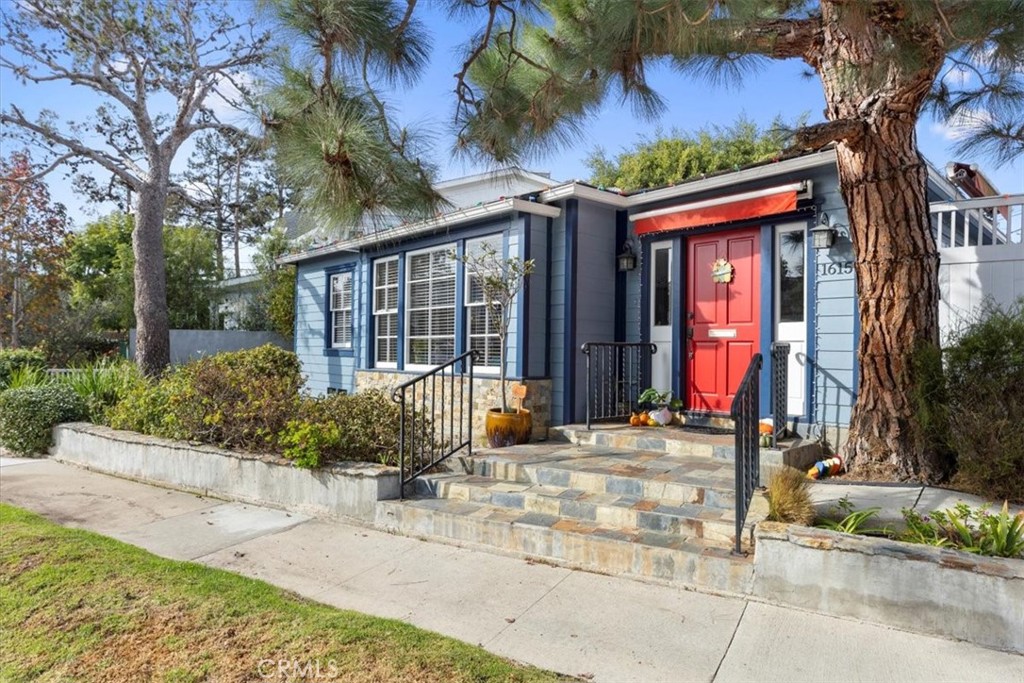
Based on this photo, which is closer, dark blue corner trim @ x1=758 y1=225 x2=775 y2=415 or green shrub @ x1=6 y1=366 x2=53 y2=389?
dark blue corner trim @ x1=758 y1=225 x2=775 y2=415

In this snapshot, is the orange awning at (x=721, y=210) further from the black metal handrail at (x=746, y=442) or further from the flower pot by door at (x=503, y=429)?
the flower pot by door at (x=503, y=429)

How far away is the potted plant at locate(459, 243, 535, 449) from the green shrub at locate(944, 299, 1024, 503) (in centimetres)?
360

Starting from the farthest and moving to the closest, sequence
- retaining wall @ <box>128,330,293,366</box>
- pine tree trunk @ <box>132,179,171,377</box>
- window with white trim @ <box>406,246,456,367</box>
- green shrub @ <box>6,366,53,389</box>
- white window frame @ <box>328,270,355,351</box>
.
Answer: retaining wall @ <box>128,330,293,366</box> → white window frame @ <box>328,270,355,351</box> → pine tree trunk @ <box>132,179,171,377</box> → green shrub @ <box>6,366,53,389</box> → window with white trim @ <box>406,246,456,367</box>

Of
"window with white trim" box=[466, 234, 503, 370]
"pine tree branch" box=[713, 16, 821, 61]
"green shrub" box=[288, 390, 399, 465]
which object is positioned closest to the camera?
"pine tree branch" box=[713, 16, 821, 61]

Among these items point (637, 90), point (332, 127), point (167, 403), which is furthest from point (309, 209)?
point (167, 403)

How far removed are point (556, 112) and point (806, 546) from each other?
11.0 feet

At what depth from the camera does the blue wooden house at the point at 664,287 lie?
5.71 m

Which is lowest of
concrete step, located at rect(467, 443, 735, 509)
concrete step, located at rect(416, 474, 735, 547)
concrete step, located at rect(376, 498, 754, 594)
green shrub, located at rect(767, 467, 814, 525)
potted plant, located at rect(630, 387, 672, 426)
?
concrete step, located at rect(376, 498, 754, 594)

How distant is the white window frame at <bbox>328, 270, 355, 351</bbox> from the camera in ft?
35.1

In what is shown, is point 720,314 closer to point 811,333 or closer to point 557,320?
point 811,333

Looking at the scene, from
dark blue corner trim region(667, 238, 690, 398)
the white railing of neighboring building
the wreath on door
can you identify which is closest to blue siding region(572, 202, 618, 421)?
dark blue corner trim region(667, 238, 690, 398)

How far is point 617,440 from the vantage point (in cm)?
600

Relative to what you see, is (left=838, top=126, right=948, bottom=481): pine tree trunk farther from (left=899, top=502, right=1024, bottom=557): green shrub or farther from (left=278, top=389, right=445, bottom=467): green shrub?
(left=278, top=389, right=445, bottom=467): green shrub

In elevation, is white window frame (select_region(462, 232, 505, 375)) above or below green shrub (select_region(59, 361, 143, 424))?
above
